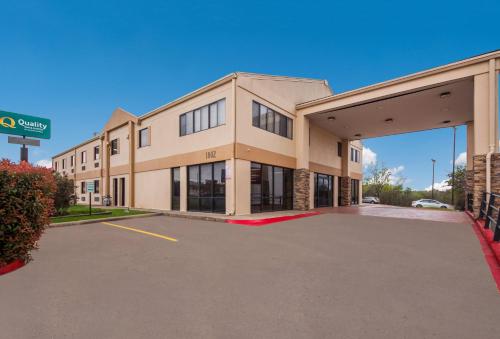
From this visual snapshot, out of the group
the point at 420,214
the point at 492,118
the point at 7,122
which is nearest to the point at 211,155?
the point at 7,122

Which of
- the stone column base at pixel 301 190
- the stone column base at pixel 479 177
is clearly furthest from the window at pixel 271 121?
the stone column base at pixel 479 177

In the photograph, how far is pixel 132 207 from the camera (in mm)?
20062

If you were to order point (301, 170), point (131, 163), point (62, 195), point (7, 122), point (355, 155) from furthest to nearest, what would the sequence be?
point (355, 155) < point (131, 163) < point (301, 170) < point (62, 195) < point (7, 122)

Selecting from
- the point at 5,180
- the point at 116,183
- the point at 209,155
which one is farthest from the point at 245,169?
the point at 116,183

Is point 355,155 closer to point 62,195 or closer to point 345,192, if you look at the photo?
point 345,192

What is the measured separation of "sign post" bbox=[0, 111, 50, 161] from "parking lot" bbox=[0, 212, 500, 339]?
8.45 metres

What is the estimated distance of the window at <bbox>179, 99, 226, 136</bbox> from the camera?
45.9 feet

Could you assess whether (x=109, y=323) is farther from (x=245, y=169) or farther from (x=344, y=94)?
(x=344, y=94)

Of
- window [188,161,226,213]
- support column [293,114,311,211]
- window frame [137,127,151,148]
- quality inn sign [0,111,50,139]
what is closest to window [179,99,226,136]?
window [188,161,226,213]

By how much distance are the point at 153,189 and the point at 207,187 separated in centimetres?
590

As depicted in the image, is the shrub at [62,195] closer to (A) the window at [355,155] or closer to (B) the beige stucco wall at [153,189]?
(B) the beige stucco wall at [153,189]

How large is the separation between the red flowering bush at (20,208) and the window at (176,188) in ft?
36.4

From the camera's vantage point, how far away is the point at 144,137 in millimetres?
19938

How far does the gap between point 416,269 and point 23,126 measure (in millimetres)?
17034
